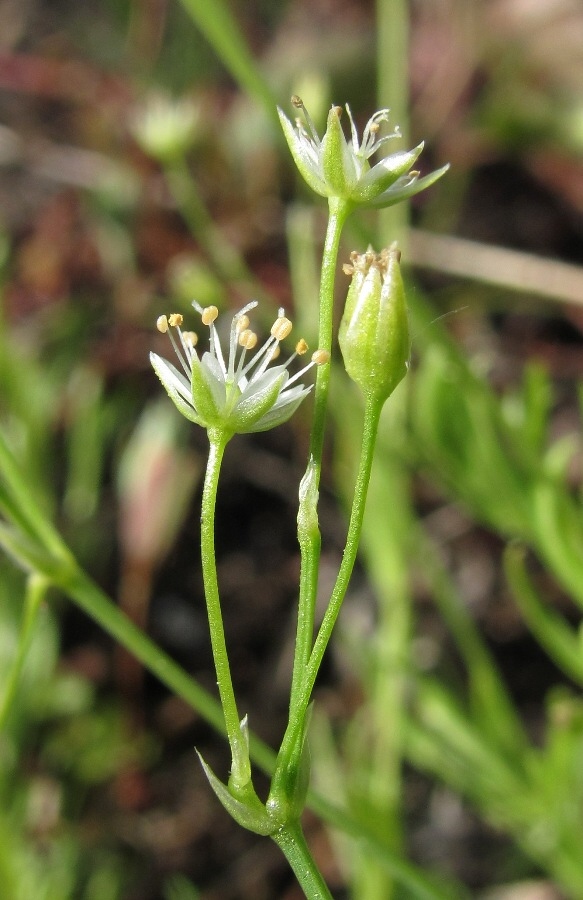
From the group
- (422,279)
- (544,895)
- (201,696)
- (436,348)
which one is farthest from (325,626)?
(422,279)

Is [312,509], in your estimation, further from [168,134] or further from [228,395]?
[168,134]

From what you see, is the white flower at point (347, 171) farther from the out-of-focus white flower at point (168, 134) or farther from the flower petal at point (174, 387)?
the out-of-focus white flower at point (168, 134)

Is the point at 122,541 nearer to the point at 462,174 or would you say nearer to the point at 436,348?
the point at 436,348

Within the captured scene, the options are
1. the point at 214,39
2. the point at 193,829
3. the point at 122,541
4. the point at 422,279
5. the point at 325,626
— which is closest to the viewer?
the point at 325,626

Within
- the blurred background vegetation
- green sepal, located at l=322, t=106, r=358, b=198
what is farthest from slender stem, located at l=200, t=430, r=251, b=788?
the blurred background vegetation

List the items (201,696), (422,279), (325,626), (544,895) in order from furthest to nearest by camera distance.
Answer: (422,279) → (544,895) → (201,696) → (325,626)

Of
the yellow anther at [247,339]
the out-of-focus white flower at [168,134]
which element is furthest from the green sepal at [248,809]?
the out-of-focus white flower at [168,134]

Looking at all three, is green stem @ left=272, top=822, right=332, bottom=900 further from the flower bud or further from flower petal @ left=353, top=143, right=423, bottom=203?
flower petal @ left=353, top=143, right=423, bottom=203

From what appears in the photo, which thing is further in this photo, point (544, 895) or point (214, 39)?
point (544, 895)
